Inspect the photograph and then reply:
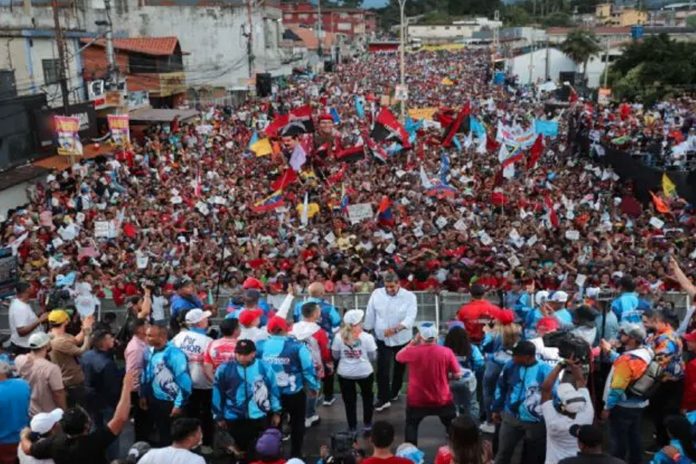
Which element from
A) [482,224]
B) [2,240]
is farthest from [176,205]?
[482,224]

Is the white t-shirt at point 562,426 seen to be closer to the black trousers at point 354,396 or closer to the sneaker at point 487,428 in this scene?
the sneaker at point 487,428

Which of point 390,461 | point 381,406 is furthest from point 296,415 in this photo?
point 390,461

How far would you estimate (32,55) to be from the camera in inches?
1078

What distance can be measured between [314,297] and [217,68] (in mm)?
48472

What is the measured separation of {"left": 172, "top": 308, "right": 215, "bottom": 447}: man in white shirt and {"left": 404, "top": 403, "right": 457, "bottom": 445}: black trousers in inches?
68.6

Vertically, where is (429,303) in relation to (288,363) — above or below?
below

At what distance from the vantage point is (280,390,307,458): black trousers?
645cm

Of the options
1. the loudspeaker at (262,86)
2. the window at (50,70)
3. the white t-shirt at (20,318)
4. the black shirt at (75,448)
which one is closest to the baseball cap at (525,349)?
the black shirt at (75,448)

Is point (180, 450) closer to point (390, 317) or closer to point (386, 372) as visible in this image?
point (390, 317)

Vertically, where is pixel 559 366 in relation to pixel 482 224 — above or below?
above

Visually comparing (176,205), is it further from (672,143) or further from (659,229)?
(672,143)

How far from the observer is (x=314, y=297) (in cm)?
764

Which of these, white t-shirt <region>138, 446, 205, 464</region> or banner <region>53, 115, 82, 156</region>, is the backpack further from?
banner <region>53, 115, 82, 156</region>

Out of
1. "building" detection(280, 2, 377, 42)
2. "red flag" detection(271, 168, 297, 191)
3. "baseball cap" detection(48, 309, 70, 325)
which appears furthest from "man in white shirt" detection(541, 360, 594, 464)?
"building" detection(280, 2, 377, 42)
